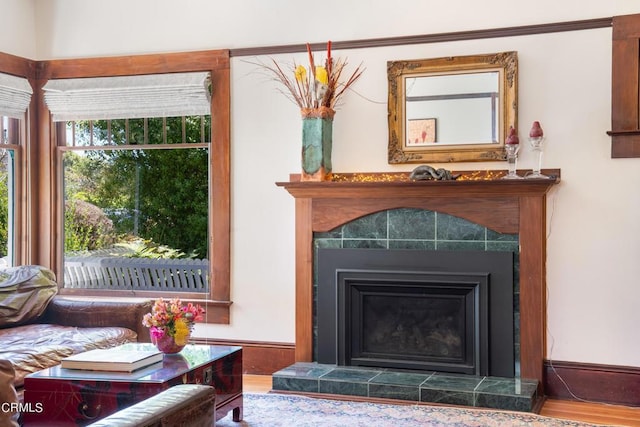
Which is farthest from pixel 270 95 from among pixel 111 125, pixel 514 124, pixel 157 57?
pixel 514 124

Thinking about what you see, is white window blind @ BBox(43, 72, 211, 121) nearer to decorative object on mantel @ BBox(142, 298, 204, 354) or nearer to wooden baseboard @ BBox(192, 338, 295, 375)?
wooden baseboard @ BBox(192, 338, 295, 375)

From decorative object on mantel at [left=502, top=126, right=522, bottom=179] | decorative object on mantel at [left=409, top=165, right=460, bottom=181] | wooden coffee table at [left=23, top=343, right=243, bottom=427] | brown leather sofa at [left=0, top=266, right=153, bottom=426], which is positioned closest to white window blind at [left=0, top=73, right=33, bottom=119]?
brown leather sofa at [left=0, top=266, right=153, bottom=426]

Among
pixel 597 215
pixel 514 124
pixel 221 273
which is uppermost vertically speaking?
pixel 514 124

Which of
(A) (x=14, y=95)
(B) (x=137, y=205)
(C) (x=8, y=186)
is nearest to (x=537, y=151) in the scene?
(B) (x=137, y=205)

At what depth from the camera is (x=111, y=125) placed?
566 centimetres

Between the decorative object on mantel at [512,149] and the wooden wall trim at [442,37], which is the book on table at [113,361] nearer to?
the decorative object on mantel at [512,149]

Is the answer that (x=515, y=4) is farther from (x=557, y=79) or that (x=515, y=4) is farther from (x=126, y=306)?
(x=126, y=306)

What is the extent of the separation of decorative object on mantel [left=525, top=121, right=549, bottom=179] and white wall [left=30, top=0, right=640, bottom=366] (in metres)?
0.07

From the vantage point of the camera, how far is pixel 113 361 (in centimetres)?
349

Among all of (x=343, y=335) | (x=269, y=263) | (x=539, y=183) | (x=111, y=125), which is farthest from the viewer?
(x=111, y=125)

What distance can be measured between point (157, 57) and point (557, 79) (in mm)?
2799

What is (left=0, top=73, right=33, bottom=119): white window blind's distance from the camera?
537 centimetres

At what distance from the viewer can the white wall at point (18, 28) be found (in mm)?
5477

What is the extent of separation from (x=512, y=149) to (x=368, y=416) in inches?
70.8
